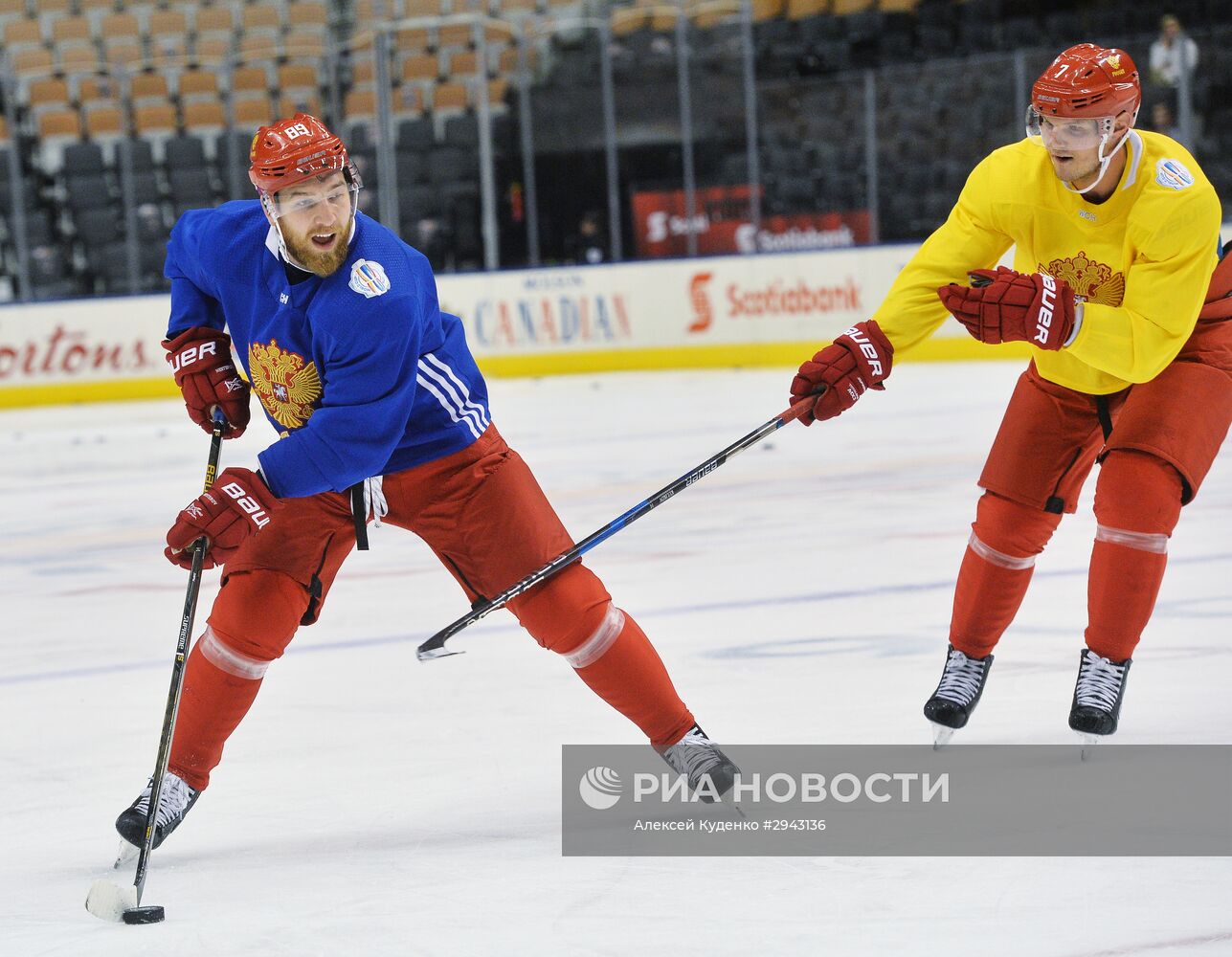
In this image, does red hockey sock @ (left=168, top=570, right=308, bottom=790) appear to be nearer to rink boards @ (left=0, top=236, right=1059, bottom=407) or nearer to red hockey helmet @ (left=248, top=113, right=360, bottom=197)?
red hockey helmet @ (left=248, top=113, right=360, bottom=197)

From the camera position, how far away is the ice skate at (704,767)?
262 centimetres

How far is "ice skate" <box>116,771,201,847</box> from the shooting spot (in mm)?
2455

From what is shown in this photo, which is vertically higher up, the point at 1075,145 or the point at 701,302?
the point at 1075,145

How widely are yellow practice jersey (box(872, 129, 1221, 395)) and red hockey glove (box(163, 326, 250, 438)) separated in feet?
3.40

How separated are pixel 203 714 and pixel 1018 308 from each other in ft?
4.25

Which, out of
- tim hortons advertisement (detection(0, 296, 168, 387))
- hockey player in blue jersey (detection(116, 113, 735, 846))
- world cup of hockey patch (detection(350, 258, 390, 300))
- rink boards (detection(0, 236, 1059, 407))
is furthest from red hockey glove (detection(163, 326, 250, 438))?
tim hortons advertisement (detection(0, 296, 168, 387))

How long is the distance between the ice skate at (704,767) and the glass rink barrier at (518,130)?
999 cm

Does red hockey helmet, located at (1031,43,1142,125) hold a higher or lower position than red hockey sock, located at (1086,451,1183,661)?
higher

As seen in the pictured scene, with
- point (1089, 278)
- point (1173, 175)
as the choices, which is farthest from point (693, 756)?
point (1173, 175)

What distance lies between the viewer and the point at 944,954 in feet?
6.48

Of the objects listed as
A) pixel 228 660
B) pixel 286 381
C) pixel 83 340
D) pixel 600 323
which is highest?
pixel 286 381

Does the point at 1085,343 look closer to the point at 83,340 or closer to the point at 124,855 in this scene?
the point at 124,855

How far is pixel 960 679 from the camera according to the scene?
302cm

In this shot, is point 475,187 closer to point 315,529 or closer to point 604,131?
point 604,131
